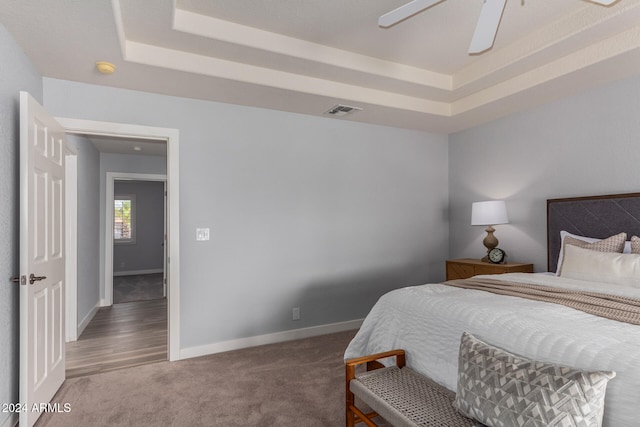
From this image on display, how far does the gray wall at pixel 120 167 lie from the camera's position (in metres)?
5.29

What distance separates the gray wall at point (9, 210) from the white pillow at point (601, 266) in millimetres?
3787

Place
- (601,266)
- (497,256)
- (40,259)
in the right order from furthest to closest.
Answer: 1. (497,256)
2. (601,266)
3. (40,259)

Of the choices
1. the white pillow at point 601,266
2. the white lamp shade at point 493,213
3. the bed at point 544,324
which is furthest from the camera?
the white lamp shade at point 493,213

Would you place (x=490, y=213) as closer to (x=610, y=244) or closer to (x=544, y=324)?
(x=610, y=244)

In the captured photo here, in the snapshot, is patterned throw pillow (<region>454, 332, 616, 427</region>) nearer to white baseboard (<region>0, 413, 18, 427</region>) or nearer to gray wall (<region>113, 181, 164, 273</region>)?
white baseboard (<region>0, 413, 18, 427</region>)

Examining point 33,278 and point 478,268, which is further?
point 478,268

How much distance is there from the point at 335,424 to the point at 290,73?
8.83 feet

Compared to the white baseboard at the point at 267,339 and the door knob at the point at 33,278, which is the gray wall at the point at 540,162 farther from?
the door knob at the point at 33,278

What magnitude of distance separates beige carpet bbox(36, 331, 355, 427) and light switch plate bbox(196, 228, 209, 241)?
108cm

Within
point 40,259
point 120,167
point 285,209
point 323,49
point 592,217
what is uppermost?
point 323,49

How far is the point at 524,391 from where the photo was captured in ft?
4.24

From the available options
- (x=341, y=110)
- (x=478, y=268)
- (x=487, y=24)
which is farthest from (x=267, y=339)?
(x=487, y=24)

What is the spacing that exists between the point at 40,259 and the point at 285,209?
205 centimetres

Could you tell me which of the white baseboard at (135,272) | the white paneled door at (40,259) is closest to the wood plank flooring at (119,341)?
the white paneled door at (40,259)
